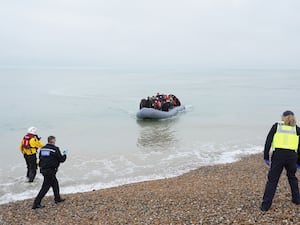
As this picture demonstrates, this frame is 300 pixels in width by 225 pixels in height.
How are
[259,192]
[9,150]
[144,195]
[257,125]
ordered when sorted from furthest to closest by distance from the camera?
[257,125]
[9,150]
[144,195]
[259,192]

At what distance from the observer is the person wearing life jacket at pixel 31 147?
796 cm

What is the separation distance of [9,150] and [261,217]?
11262 millimetres

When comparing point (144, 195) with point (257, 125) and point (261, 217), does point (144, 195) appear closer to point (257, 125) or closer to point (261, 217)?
point (261, 217)

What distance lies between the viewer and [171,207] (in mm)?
5289

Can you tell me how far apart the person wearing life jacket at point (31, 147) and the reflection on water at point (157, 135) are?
5.33 metres

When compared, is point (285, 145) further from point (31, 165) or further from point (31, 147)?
point (31, 165)

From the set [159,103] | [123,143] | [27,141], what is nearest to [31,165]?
[27,141]

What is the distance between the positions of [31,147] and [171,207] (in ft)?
15.0

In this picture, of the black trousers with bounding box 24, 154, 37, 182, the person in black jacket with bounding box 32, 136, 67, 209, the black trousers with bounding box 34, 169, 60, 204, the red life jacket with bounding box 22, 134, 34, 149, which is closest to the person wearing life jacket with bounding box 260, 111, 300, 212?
the person in black jacket with bounding box 32, 136, 67, 209

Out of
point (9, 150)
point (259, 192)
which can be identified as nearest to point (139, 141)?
point (9, 150)

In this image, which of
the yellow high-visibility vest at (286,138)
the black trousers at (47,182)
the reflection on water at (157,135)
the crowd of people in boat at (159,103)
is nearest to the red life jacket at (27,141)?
the black trousers at (47,182)

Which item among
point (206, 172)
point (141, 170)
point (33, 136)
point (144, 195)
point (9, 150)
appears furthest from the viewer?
point (9, 150)

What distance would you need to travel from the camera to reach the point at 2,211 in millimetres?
6039

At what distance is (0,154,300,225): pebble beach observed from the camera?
4.53 metres
